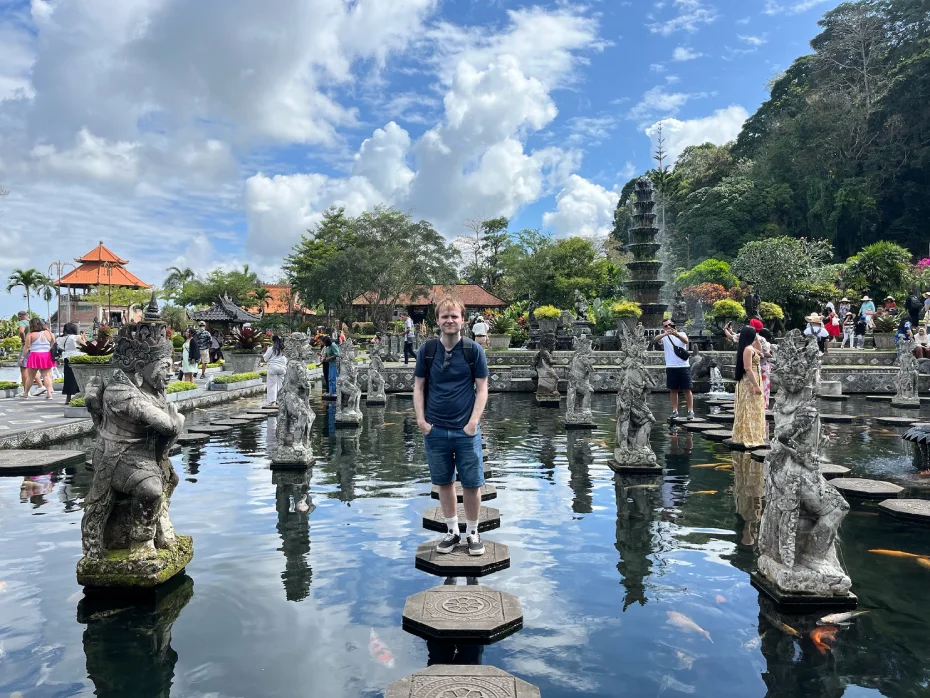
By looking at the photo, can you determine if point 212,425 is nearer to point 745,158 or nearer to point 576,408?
point 576,408

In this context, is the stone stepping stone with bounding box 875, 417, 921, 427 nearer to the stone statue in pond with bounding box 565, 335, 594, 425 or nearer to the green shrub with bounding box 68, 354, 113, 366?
the stone statue in pond with bounding box 565, 335, 594, 425

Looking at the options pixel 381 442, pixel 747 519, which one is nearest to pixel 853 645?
pixel 747 519

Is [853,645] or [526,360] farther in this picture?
[526,360]

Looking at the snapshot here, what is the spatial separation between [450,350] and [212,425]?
26.4ft

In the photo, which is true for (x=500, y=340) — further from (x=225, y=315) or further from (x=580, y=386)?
(x=580, y=386)

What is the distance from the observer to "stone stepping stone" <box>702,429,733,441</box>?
30.7 ft

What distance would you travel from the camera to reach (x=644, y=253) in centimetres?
2872

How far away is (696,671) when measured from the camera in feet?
10.5

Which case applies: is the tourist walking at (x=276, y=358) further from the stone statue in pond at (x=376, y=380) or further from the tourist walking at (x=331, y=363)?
the stone statue in pond at (x=376, y=380)

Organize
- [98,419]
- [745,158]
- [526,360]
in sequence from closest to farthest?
[98,419] → [526,360] → [745,158]

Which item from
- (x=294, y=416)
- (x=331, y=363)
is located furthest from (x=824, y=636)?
(x=331, y=363)

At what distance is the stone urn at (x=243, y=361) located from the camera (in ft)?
62.6

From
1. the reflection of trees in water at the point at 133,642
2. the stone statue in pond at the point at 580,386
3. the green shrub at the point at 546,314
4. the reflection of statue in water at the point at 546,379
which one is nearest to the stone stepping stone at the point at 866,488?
the stone statue in pond at the point at 580,386

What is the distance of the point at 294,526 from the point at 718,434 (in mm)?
6717
